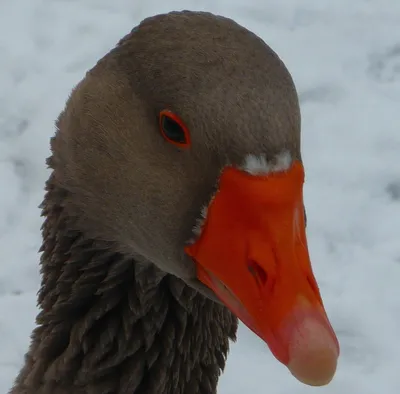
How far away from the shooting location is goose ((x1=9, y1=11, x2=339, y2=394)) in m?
1.66

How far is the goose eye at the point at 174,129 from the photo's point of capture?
1.75 m

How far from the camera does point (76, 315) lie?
2.23 meters

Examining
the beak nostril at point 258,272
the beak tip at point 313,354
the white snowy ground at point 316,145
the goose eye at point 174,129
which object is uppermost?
the white snowy ground at point 316,145

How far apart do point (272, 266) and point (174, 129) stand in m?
0.34

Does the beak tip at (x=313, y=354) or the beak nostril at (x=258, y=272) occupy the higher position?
the beak nostril at (x=258, y=272)

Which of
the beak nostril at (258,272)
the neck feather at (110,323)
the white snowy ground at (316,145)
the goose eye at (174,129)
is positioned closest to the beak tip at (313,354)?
the beak nostril at (258,272)

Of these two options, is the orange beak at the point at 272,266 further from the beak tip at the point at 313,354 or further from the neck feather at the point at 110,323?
the neck feather at the point at 110,323

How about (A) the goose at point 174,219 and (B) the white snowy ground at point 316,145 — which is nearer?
(A) the goose at point 174,219

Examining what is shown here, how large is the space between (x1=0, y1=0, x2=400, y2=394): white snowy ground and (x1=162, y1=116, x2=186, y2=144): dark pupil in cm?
A: 174

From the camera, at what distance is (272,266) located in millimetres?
1637

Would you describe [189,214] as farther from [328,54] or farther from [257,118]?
[328,54]

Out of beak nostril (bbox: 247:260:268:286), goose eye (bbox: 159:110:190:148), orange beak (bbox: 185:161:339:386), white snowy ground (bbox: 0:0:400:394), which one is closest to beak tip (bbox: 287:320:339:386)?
orange beak (bbox: 185:161:339:386)

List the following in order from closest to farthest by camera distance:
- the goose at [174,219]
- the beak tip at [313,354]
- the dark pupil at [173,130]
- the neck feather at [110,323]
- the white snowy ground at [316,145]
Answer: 1. the beak tip at [313,354]
2. the goose at [174,219]
3. the dark pupil at [173,130]
4. the neck feather at [110,323]
5. the white snowy ground at [316,145]

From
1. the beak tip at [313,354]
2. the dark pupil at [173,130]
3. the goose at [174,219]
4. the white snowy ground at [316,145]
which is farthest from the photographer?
the white snowy ground at [316,145]
